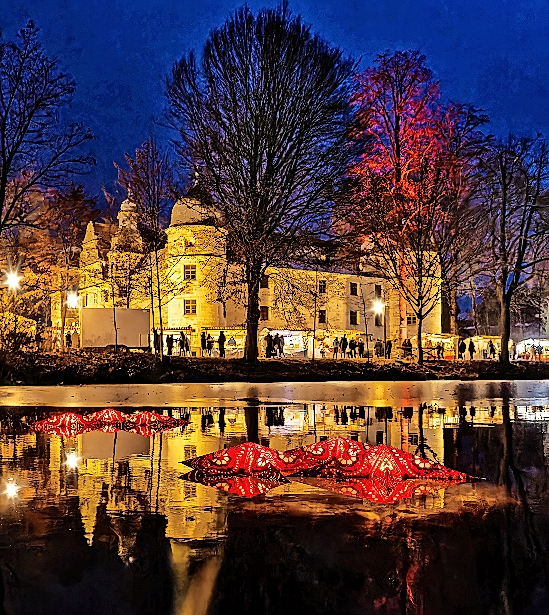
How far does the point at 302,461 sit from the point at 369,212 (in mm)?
33298

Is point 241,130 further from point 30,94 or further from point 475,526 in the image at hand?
point 475,526

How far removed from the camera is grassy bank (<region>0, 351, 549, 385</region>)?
30078mm

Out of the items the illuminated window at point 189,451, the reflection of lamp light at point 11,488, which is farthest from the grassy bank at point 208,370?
the reflection of lamp light at point 11,488

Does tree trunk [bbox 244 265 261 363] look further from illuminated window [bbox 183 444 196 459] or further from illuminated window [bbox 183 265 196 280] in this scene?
illuminated window [bbox 183 265 196 280]

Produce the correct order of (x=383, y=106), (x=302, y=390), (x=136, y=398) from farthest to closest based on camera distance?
(x=383, y=106), (x=302, y=390), (x=136, y=398)

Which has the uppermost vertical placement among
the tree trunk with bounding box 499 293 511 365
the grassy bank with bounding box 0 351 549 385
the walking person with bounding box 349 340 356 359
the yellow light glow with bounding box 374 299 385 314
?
the yellow light glow with bounding box 374 299 385 314

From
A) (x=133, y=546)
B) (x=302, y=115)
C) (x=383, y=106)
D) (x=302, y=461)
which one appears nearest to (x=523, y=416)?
(x=302, y=461)

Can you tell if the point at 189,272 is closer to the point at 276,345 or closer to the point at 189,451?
the point at 276,345

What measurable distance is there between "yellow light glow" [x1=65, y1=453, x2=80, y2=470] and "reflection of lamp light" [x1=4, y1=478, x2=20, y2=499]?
3.51 ft

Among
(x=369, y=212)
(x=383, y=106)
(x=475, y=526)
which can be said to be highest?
(x=383, y=106)

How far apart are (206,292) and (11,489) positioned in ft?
179

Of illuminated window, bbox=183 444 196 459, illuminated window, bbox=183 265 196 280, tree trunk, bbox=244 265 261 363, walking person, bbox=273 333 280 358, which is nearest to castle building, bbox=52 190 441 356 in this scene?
illuminated window, bbox=183 265 196 280

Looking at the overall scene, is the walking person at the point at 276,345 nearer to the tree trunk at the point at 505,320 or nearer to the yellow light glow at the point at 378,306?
the tree trunk at the point at 505,320

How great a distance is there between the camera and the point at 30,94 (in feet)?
104
